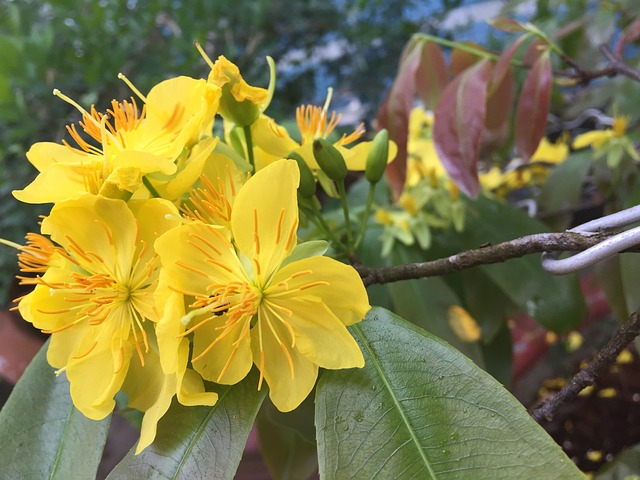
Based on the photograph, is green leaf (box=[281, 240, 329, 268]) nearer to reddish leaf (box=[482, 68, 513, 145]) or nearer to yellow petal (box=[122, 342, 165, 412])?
yellow petal (box=[122, 342, 165, 412])

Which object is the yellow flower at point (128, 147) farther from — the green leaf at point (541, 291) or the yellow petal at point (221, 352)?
the green leaf at point (541, 291)

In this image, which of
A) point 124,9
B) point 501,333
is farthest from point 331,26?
point 501,333

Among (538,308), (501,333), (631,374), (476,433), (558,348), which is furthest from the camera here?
(558,348)

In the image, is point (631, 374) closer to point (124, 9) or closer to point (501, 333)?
point (501, 333)

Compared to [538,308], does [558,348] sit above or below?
below

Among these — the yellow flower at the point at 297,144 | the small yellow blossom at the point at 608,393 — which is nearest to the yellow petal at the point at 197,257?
the yellow flower at the point at 297,144

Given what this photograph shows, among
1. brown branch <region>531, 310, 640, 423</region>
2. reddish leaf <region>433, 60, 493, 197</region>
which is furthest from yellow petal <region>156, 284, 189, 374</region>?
reddish leaf <region>433, 60, 493, 197</region>
